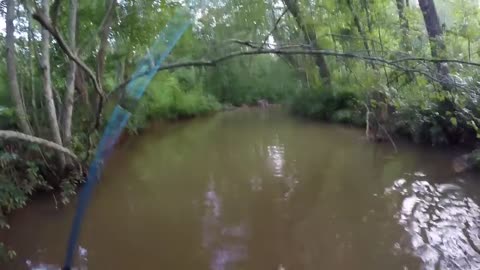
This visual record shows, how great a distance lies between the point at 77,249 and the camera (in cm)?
521

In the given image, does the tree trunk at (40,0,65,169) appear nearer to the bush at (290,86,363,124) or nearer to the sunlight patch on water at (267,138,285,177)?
the sunlight patch on water at (267,138,285,177)

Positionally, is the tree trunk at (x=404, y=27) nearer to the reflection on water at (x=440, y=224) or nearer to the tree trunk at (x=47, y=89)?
the reflection on water at (x=440, y=224)

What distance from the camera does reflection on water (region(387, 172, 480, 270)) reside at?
4.66m

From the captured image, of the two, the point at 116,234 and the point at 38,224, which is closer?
the point at 116,234

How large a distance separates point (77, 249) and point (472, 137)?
27.4ft

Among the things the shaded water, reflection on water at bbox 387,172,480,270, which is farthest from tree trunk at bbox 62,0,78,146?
reflection on water at bbox 387,172,480,270

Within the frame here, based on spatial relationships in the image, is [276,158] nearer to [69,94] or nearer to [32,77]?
[69,94]

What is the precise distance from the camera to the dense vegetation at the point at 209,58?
4902 millimetres

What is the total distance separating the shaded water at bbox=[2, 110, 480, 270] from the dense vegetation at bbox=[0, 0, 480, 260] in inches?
31.6

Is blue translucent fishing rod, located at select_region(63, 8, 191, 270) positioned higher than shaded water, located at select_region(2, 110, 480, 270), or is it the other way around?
blue translucent fishing rod, located at select_region(63, 8, 191, 270)

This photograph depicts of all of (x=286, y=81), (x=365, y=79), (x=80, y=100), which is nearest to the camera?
(x=365, y=79)

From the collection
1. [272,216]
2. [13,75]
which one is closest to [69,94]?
[13,75]

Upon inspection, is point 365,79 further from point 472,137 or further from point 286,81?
point 286,81

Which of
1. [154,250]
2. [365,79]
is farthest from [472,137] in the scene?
[154,250]
